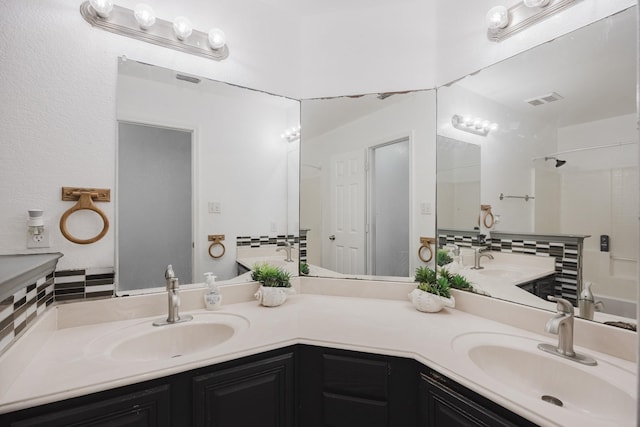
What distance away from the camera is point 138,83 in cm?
145

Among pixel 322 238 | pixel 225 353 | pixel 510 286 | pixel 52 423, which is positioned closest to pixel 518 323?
pixel 510 286

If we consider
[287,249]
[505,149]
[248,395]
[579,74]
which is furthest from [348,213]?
[579,74]

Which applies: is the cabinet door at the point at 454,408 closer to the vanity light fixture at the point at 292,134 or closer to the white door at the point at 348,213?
the white door at the point at 348,213

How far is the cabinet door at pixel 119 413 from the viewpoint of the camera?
849mm

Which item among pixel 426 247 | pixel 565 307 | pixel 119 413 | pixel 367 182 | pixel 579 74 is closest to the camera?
pixel 119 413

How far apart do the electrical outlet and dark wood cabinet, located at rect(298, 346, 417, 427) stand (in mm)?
1109

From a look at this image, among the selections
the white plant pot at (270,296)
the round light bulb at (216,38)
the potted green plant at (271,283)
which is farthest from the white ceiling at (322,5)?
the white plant pot at (270,296)

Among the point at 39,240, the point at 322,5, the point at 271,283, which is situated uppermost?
the point at 322,5

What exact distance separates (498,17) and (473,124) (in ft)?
1.53

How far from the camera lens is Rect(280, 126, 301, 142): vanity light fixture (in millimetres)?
1888

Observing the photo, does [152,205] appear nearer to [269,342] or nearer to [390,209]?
[269,342]

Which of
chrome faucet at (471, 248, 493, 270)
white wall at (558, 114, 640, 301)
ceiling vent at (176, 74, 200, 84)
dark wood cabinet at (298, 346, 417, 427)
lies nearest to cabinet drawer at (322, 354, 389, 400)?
dark wood cabinet at (298, 346, 417, 427)

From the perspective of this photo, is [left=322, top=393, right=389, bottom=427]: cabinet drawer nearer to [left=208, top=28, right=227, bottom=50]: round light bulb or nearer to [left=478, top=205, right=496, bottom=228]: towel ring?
[left=478, top=205, right=496, bottom=228]: towel ring

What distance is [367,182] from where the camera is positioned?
6.08 ft
